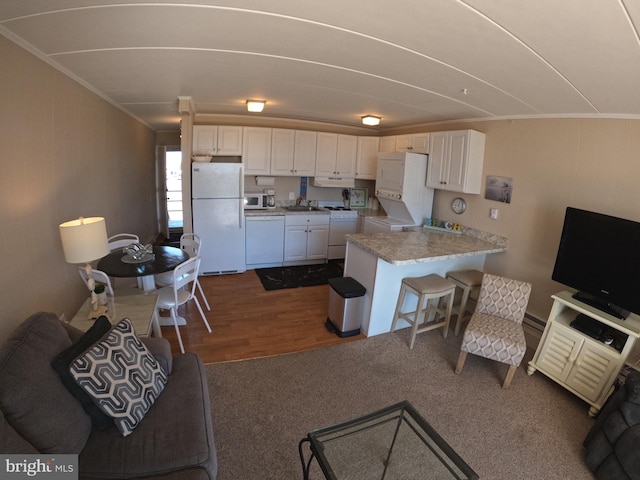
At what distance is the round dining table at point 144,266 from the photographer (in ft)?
8.67

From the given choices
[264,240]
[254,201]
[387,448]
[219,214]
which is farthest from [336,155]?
[387,448]

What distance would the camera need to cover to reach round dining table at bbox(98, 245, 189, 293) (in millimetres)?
2643

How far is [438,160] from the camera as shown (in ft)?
13.4

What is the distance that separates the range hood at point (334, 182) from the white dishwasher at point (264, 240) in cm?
92

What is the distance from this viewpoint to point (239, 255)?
4707mm

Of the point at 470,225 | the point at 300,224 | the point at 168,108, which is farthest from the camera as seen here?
the point at 300,224

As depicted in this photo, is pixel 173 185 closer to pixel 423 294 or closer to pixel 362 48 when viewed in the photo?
pixel 423 294

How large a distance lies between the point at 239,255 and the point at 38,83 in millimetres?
2978

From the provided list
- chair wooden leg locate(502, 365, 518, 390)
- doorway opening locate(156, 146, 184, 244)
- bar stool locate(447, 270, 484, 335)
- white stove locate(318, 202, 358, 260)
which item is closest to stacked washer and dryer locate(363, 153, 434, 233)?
white stove locate(318, 202, 358, 260)

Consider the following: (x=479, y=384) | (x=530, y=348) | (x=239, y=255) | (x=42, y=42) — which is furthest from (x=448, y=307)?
(x=42, y=42)

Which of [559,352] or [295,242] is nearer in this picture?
[559,352]

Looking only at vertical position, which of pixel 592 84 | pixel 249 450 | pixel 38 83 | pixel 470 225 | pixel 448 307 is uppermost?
pixel 592 84

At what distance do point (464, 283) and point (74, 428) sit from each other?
10.7 ft

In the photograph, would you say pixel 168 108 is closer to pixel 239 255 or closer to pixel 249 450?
pixel 239 255
